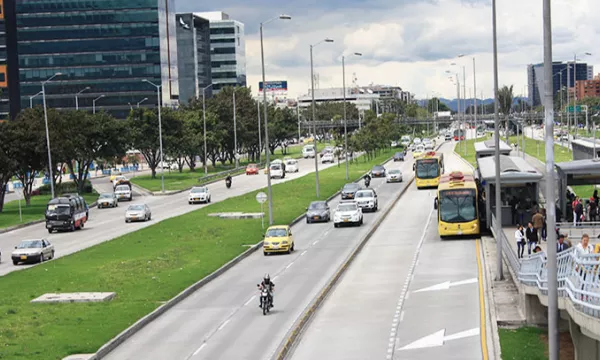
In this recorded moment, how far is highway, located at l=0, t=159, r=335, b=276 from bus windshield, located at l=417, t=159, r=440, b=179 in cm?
1709

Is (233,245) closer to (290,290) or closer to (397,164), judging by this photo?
(290,290)

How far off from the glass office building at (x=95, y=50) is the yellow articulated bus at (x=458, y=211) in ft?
441

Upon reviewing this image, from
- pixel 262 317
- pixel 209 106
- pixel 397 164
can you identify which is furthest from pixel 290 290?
pixel 209 106

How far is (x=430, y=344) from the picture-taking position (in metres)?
26.6

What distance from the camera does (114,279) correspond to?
3978 centimetres

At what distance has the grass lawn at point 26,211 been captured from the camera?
70.8 meters

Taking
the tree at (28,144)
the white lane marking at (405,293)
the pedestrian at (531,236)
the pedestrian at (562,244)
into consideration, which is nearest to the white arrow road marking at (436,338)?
the white lane marking at (405,293)

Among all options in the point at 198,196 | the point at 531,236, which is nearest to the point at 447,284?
the point at 531,236

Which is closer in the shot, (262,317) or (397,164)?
(262,317)

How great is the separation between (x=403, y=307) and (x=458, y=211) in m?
17.9

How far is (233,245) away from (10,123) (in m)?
37.5

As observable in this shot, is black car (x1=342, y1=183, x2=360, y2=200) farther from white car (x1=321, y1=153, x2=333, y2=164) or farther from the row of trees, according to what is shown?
white car (x1=321, y1=153, x2=333, y2=164)

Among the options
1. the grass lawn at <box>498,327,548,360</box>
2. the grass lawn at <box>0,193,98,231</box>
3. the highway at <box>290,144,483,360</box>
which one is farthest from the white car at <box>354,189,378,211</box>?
the grass lawn at <box>498,327,548,360</box>

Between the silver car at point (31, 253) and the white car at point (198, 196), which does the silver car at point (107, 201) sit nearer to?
the white car at point (198, 196)
